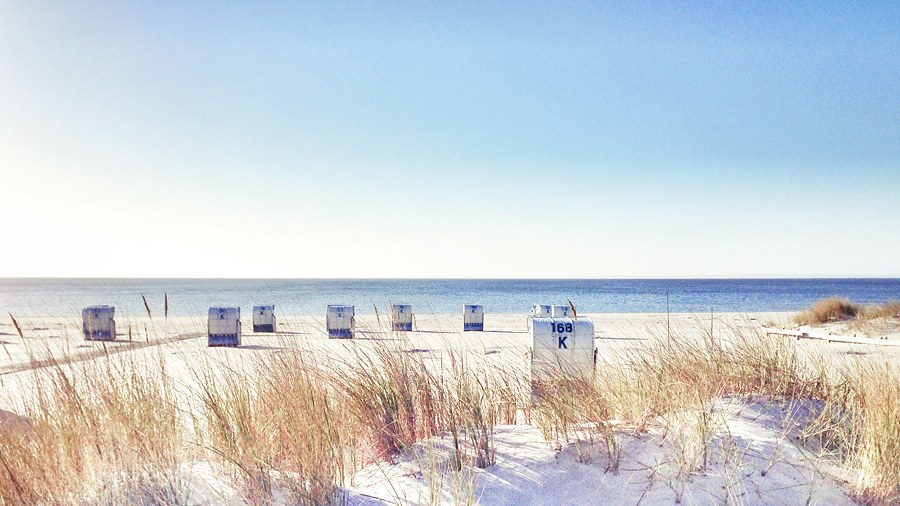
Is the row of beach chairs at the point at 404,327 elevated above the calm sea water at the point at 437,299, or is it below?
above

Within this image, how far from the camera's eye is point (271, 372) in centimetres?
358

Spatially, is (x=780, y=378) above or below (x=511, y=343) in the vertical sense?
above

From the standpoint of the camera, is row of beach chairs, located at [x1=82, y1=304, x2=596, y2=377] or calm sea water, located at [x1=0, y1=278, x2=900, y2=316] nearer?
row of beach chairs, located at [x1=82, y1=304, x2=596, y2=377]

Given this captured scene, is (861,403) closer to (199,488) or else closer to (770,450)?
(770,450)

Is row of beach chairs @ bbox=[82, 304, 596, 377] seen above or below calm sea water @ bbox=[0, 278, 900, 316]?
above

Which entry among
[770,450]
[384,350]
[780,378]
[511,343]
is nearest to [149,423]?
[384,350]

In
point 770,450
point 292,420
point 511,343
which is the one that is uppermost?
point 292,420

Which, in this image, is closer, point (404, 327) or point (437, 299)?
point (404, 327)

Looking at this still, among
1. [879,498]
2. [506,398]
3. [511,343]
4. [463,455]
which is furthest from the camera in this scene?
[511,343]

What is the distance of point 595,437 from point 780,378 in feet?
5.14

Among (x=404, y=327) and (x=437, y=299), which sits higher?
(x=404, y=327)

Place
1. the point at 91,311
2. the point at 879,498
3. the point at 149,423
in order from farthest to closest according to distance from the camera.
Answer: the point at 91,311 < the point at 149,423 < the point at 879,498

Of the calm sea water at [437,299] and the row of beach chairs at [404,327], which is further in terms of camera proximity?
the calm sea water at [437,299]

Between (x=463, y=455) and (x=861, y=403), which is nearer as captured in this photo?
(x=463, y=455)
